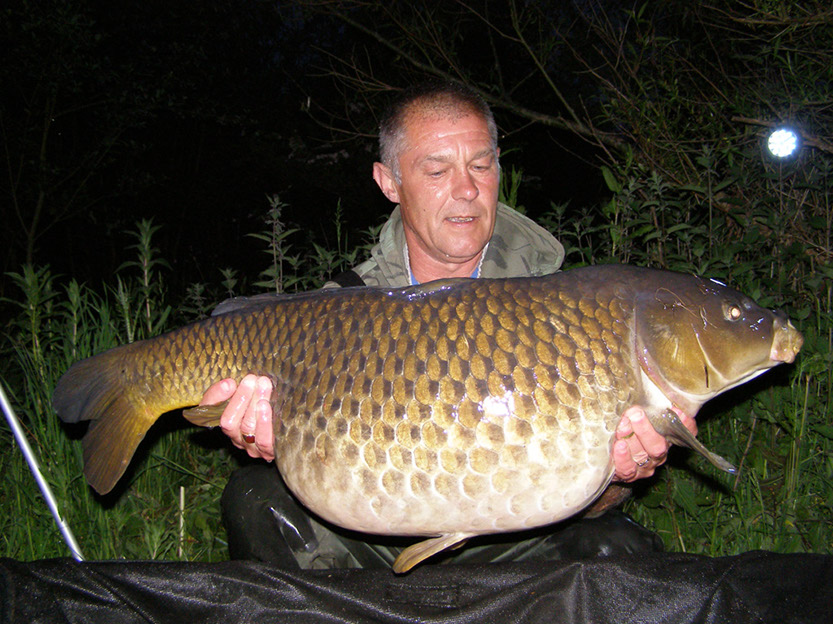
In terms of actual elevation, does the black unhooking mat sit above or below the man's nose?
below

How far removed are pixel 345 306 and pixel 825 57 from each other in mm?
2540

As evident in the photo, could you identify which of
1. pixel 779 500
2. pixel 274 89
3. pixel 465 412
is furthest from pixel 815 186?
pixel 274 89

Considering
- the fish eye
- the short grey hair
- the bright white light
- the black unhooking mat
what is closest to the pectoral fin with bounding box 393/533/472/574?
the black unhooking mat

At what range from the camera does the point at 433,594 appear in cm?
131

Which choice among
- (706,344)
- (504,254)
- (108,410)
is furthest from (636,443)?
(108,410)

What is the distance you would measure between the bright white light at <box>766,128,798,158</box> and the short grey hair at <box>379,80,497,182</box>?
1.51 m

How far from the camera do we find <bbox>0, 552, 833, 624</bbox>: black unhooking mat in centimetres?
120

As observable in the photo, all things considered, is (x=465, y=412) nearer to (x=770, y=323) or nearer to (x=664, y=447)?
(x=664, y=447)

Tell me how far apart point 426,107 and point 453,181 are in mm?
244

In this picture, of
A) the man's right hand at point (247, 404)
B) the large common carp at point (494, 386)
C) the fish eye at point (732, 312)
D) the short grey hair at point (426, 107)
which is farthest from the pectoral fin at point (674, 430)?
the short grey hair at point (426, 107)

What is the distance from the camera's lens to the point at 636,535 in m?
1.55

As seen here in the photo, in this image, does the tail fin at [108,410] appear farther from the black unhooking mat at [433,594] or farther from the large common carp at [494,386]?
the large common carp at [494,386]

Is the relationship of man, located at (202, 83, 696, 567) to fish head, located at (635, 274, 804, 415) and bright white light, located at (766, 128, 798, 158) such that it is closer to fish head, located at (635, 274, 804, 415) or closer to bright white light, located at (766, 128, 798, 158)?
fish head, located at (635, 274, 804, 415)

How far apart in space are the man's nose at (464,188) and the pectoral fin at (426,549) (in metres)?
0.99
